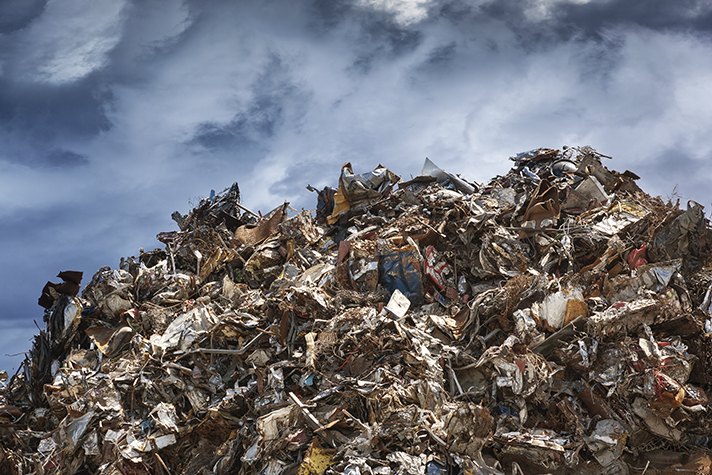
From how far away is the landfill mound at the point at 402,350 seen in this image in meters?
6.81

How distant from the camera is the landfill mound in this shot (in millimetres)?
6812

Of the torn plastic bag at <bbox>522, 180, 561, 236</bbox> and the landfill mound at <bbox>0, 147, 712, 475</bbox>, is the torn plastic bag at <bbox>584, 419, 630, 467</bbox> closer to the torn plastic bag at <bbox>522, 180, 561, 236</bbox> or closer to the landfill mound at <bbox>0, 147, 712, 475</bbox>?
the landfill mound at <bbox>0, 147, 712, 475</bbox>

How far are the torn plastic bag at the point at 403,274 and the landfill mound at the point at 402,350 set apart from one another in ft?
0.11

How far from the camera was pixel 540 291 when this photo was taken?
27.3ft

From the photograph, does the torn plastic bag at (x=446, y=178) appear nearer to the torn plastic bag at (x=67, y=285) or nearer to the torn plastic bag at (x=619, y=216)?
the torn plastic bag at (x=619, y=216)

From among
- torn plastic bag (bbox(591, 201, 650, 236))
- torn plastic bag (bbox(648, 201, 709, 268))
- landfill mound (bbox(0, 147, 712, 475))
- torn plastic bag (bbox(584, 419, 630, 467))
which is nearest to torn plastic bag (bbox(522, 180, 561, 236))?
landfill mound (bbox(0, 147, 712, 475))

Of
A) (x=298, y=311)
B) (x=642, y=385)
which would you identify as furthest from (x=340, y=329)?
(x=642, y=385)

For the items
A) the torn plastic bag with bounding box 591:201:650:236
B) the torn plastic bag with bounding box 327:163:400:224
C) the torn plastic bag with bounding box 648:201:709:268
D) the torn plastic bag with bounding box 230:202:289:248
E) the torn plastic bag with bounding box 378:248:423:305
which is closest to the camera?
the torn plastic bag with bounding box 648:201:709:268

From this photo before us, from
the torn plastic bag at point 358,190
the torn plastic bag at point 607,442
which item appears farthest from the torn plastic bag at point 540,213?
the torn plastic bag at point 607,442

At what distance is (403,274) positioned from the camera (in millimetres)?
9445

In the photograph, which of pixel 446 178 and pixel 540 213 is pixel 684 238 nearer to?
pixel 540 213

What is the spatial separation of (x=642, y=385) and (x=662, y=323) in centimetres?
109

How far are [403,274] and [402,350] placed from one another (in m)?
Answer: 2.00

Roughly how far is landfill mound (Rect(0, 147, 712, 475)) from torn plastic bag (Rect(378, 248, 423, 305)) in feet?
0.11
